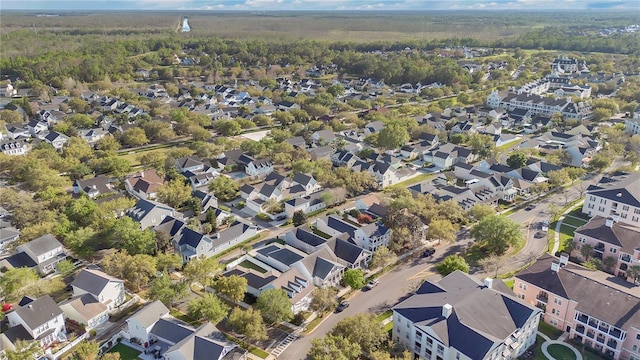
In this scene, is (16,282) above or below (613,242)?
below

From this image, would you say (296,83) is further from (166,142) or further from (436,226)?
(436,226)

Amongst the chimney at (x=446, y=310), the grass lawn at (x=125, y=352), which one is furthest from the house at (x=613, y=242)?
the grass lawn at (x=125, y=352)

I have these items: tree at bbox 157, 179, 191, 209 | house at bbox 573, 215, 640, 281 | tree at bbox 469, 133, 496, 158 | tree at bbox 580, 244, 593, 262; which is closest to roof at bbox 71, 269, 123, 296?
tree at bbox 157, 179, 191, 209

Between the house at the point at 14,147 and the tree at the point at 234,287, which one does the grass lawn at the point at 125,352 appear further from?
the house at the point at 14,147

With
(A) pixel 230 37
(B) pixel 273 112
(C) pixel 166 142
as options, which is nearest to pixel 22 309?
(C) pixel 166 142

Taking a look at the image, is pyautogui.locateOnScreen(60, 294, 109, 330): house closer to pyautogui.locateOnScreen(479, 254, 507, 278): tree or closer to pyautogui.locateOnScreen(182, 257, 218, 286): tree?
pyautogui.locateOnScreen(182, 257, 218, 286): tree

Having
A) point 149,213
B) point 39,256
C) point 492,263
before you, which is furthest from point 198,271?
Answer: point 492,263

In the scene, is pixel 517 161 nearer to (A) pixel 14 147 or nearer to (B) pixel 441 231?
(B) pixel 441 231
